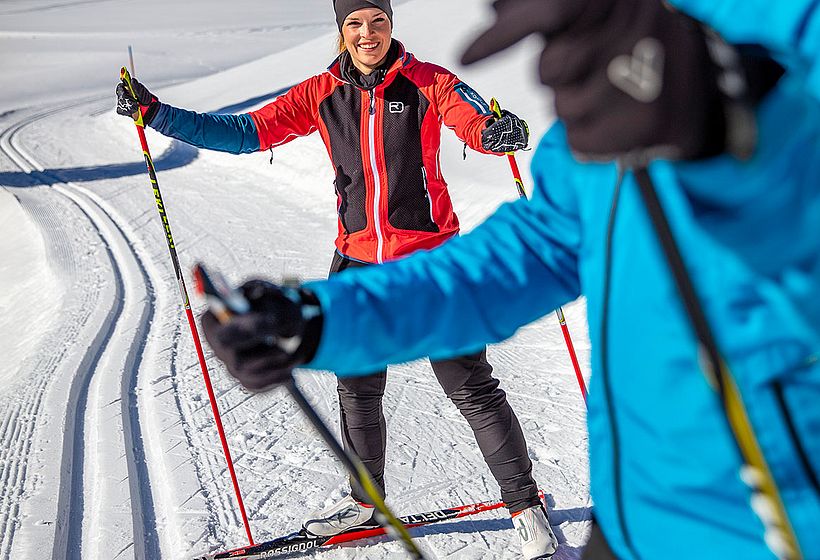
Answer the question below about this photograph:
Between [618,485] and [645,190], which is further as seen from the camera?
[618,485]

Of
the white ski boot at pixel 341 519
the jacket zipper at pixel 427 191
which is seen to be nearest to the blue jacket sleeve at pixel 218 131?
the jacket zipper at pixel 427 191

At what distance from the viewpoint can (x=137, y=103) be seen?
2.91 meters

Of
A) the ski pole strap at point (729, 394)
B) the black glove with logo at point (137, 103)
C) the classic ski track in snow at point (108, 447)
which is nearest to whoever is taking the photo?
the ski pole strap at point (729, 394)

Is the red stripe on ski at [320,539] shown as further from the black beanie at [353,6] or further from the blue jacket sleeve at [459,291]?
the blue jacket sleeve at [459,291]

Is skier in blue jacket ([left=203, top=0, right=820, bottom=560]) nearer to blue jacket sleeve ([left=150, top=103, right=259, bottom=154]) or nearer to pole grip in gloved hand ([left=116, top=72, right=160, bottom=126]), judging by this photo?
blue jacket sleeve ([left=150, top=103, right=259, bottom=154])

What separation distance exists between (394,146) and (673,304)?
183 centimetres

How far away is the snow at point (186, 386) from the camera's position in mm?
3170

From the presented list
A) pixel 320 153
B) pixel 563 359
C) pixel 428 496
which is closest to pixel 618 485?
pixel 428 496

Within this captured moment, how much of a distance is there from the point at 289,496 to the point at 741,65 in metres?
2.95

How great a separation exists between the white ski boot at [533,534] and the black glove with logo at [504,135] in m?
1.31

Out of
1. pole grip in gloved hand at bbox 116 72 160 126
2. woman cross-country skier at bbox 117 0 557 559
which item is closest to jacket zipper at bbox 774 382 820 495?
woman cross-country skier at bbox 117 0 557 559

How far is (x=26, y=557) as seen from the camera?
9.82ft

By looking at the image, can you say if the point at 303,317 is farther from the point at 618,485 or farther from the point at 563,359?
the point at 563,359

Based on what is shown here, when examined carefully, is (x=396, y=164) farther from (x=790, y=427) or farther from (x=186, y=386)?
(x=186, y=386)
